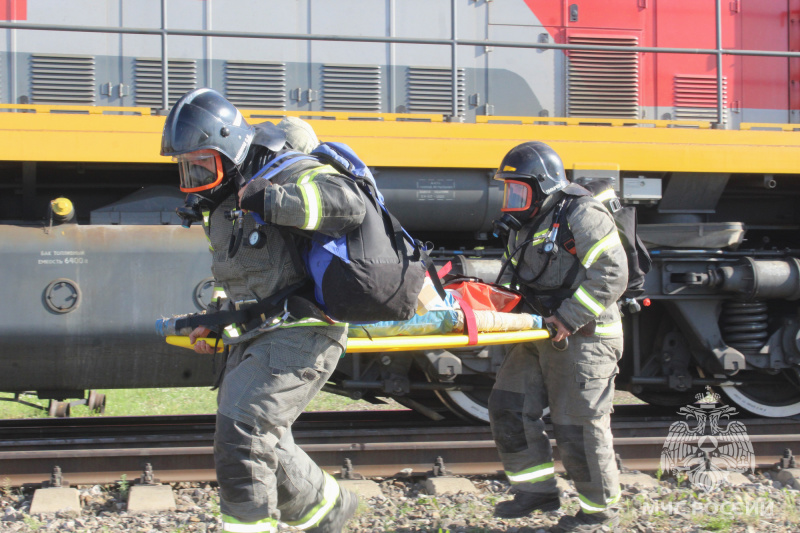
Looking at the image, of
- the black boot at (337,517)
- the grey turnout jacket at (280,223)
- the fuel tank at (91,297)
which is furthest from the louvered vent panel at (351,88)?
the black boot at (337,517)

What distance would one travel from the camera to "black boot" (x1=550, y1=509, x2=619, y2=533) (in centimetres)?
358

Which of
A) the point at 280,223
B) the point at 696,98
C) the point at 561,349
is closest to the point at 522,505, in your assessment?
the point at 561,349

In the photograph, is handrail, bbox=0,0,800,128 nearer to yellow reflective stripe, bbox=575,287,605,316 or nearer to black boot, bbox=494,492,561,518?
yellow reflective stripe, bbox=575,287,605,316

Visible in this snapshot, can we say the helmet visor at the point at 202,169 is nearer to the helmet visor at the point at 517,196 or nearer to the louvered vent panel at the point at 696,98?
the helmet visor at the point at 517,196

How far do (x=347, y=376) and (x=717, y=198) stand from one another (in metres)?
3.04

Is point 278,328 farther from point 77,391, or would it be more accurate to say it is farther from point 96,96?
point 96,96

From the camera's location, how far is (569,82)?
6.05m

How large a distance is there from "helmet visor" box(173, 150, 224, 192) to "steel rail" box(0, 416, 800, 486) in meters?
2.28

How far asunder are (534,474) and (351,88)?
3306mm

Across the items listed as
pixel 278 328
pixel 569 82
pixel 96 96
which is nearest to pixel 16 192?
pixel 96 96

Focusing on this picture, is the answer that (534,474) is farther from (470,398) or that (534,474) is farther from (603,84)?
(603,84)

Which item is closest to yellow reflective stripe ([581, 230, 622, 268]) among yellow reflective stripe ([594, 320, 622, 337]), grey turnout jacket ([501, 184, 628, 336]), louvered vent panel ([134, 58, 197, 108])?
grey turnout jacket ([501, 184, 628, 336])

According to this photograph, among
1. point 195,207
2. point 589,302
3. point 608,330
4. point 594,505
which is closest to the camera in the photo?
point 195,207

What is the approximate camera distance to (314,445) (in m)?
4.73
